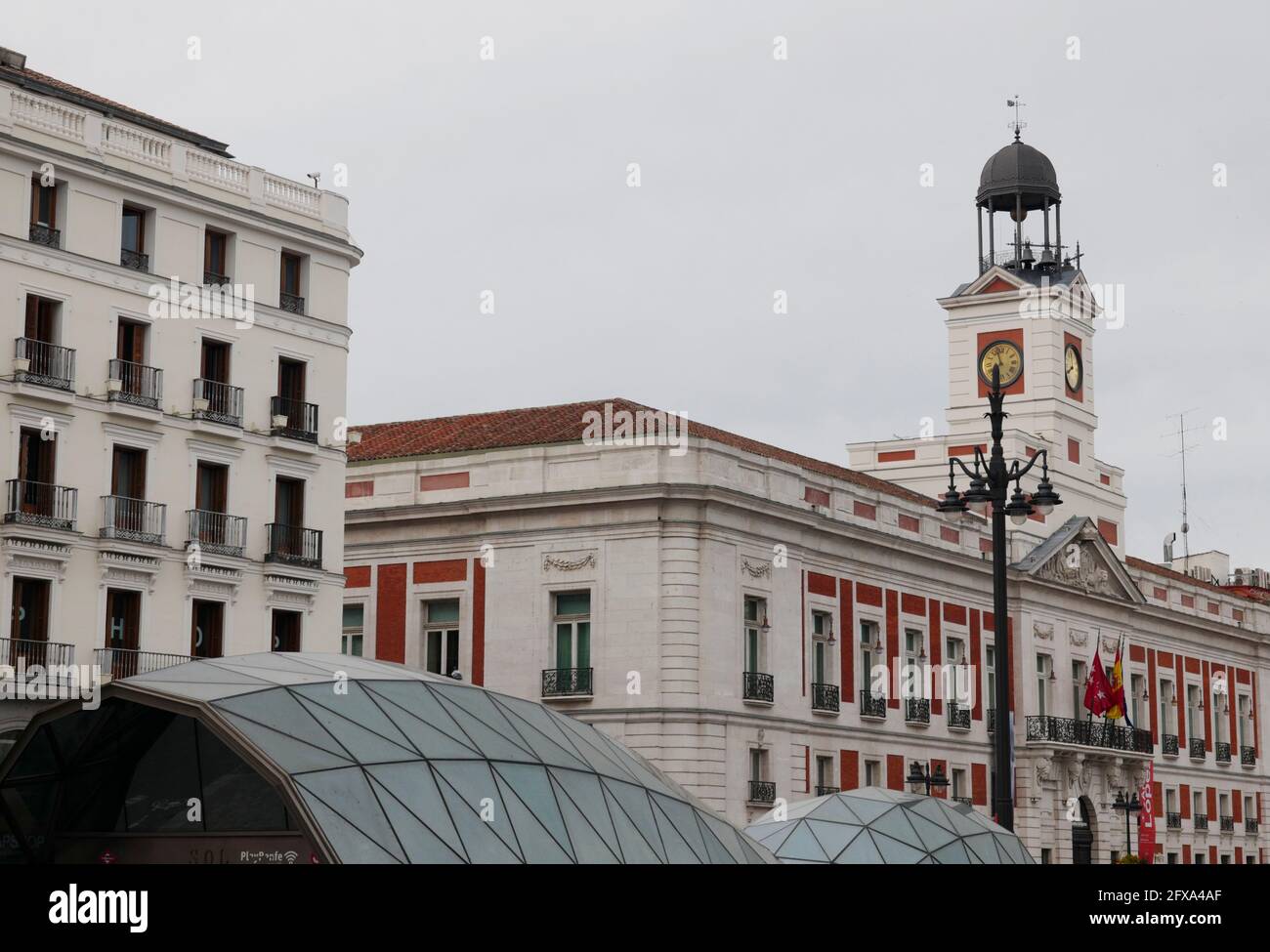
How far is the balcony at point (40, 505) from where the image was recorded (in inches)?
1636

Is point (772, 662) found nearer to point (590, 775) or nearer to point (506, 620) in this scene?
point (506, 620)

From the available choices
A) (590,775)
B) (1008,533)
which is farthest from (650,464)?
(590,775)

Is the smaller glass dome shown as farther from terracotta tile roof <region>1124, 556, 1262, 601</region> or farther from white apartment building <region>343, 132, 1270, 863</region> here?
terracotta tile roof <region>1124, 556, 1262, 601</region>

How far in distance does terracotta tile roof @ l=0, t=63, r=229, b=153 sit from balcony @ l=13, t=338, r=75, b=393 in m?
5.71

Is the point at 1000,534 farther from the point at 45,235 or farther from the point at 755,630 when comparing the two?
the point at 755,630

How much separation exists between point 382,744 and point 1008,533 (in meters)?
47.7

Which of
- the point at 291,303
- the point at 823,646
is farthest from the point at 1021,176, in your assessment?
the point at 291,303

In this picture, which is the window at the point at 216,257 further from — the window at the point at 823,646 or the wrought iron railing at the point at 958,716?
the wrought iron railing at the point at 958,716

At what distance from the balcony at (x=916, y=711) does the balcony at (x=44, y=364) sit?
27.2 metres

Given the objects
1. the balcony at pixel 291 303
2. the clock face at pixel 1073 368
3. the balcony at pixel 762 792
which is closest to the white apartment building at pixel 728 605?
the balcony at pixel 762 792

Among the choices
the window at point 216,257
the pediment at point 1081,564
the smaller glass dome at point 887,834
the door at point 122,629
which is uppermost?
the window at point 216,257

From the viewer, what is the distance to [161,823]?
23688 mm

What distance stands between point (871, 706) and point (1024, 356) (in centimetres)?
2284

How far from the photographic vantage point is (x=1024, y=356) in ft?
249
